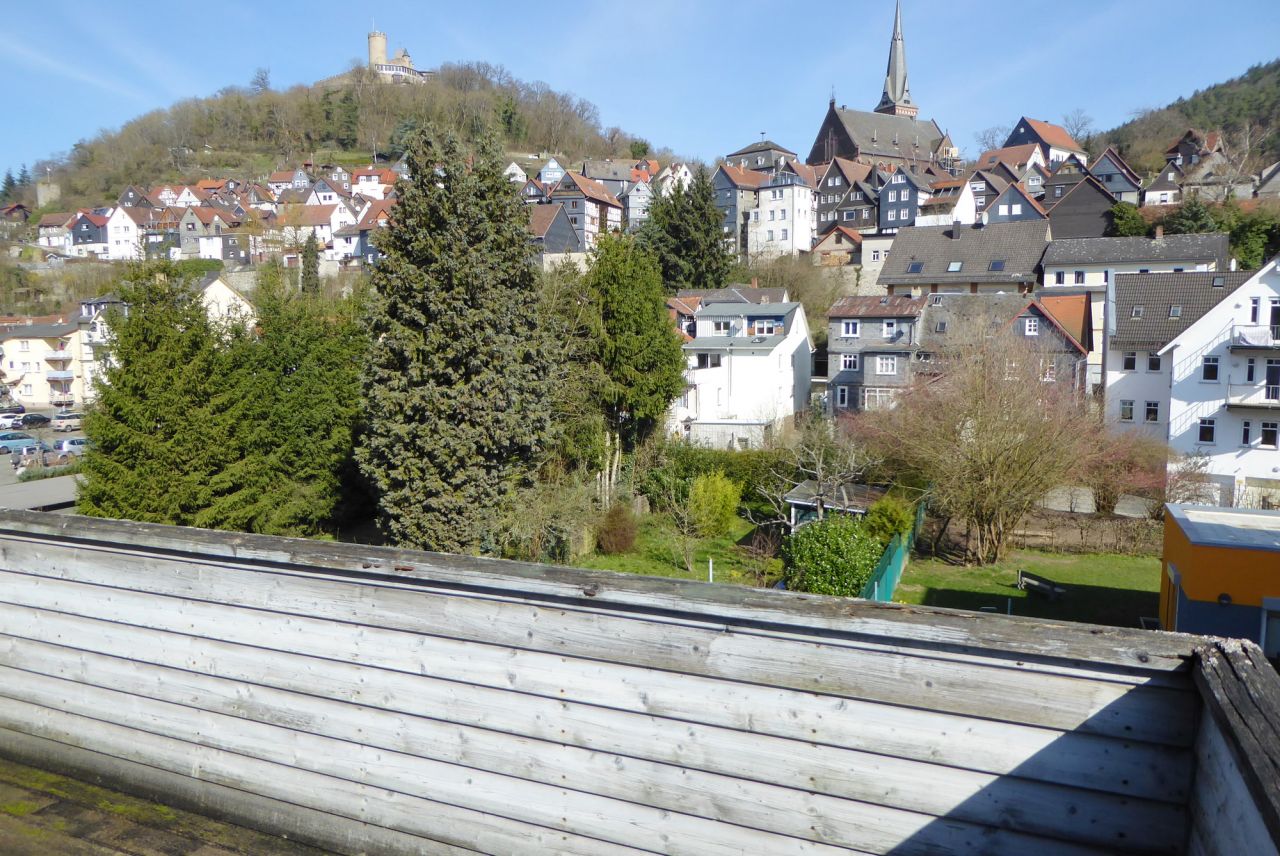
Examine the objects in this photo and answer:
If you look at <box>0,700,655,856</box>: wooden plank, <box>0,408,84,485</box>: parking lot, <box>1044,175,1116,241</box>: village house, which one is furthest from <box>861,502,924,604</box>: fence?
<box>1044,175,1116,241</box>: village house

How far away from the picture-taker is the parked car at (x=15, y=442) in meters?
34.6

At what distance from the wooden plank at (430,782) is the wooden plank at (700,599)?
530 mm

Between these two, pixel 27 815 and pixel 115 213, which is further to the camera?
pixel 115 213

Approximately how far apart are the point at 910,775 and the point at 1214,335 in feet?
97.8

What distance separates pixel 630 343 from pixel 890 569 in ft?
30.8

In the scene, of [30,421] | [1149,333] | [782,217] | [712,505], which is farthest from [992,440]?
[30,421]

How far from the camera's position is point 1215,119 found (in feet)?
228

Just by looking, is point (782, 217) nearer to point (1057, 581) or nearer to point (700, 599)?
point (1057, 581)

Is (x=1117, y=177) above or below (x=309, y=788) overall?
above

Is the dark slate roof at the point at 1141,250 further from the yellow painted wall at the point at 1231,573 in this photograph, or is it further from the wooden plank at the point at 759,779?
the wooden plank at the point at 759,779

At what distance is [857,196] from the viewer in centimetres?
6047

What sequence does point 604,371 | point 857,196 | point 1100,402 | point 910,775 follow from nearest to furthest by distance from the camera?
point 910,775 → point 604,371 → point 1100,402 → point 857,196

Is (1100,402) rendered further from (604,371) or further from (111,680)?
(111,680)

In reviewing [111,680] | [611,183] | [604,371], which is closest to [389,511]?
[604,371]
